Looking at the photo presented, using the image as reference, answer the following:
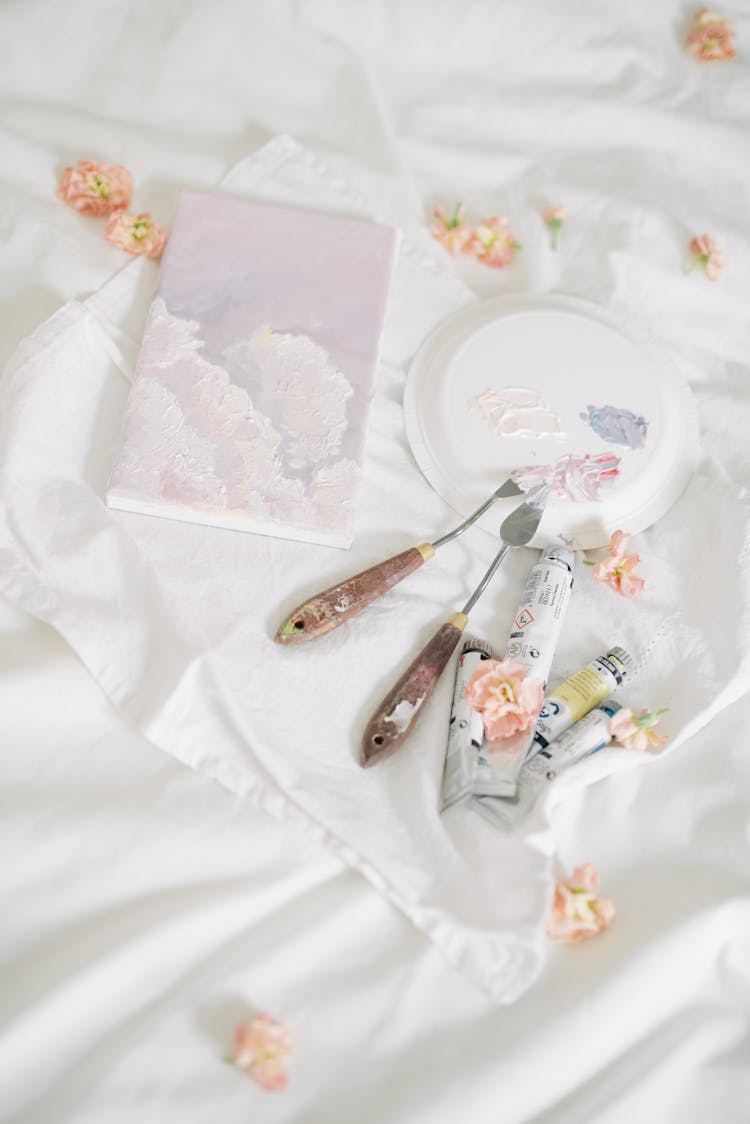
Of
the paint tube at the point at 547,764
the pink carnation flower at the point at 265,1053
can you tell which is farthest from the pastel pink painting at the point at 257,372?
the pink carnation flower at the point at 265,1053

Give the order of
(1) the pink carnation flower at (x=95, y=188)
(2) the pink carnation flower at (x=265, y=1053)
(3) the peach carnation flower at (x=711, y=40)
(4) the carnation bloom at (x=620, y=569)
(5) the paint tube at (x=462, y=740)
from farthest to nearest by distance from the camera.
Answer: (3) the peach carnation flower at (x=711, y=40) → (1) the pink carnation flower at (x=95, y=188) → (4) the carnation bloom at (x=620, y=569) → (5) the paint tube at (x=462, y=740) → (2) the pink carnation flower at (x=265, y=1053)

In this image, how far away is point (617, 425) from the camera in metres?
0.93

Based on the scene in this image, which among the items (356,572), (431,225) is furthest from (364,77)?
(356,572)

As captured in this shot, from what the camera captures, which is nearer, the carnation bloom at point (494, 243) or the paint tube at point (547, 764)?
the paint tube at point (547, 764)

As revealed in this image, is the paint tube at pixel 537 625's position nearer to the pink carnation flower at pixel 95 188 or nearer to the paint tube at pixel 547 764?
the paint tube at pixel 547 764

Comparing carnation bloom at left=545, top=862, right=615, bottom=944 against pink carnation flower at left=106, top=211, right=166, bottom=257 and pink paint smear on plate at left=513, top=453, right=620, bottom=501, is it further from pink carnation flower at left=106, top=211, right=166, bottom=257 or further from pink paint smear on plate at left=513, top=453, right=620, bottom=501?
pink carnation flower at left=106, top=211, right=166, bottom=257

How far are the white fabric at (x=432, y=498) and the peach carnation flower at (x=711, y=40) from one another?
20 mm

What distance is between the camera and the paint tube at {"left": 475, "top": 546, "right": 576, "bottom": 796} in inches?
30.3

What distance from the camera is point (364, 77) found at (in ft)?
3.60

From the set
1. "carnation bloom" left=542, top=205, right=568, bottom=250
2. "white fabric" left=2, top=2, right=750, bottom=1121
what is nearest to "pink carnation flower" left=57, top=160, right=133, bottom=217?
"white fabric" left=2, top=2, right=750, bottom=1121

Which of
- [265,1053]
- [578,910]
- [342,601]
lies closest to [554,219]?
[342,601]

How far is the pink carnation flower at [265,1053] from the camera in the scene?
2.08 ft

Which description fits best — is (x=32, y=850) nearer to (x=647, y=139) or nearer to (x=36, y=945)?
(x=36, y=945)

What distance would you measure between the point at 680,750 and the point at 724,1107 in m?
0.25
